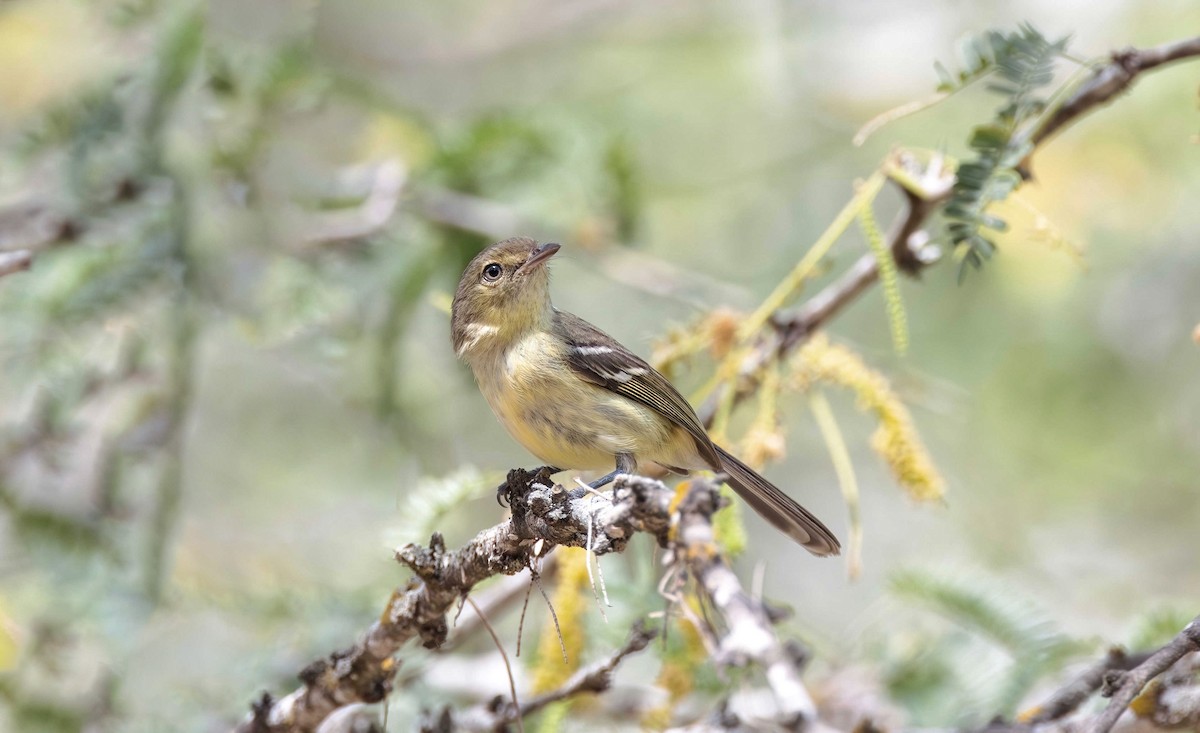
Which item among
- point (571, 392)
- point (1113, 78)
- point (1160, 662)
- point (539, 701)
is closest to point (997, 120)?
point (1113, 78)

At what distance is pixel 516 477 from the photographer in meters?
2.92

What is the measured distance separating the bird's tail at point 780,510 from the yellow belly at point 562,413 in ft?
1.01

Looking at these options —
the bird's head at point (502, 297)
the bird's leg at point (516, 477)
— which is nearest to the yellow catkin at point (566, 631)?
the bird's leg at point (516, 477)

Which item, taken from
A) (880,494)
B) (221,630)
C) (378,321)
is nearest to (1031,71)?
(378,321)

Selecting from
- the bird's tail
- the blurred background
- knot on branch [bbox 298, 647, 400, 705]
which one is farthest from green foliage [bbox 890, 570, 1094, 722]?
knot on branch [bbox 298, 647, 400, 705]

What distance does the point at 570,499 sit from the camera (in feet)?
7.33

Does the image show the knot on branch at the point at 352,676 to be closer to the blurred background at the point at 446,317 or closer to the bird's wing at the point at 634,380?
the blurred background at the point at 446,317

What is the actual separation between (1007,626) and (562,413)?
1646 millimetres

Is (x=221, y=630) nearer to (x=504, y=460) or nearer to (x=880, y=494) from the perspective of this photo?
(x=504, y=460)

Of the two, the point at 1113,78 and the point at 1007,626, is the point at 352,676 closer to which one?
the point at 1007,626

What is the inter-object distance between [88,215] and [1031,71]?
150 inches

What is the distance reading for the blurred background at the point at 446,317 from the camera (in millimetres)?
4246

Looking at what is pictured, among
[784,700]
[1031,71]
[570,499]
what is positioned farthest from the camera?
[1031,71]

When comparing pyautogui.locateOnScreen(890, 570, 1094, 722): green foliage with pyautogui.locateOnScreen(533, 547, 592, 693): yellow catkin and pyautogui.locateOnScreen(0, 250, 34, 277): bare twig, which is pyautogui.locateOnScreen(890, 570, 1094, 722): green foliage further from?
pyautogui.locateOnScreen(0, 250, 34, 277): bare twig
